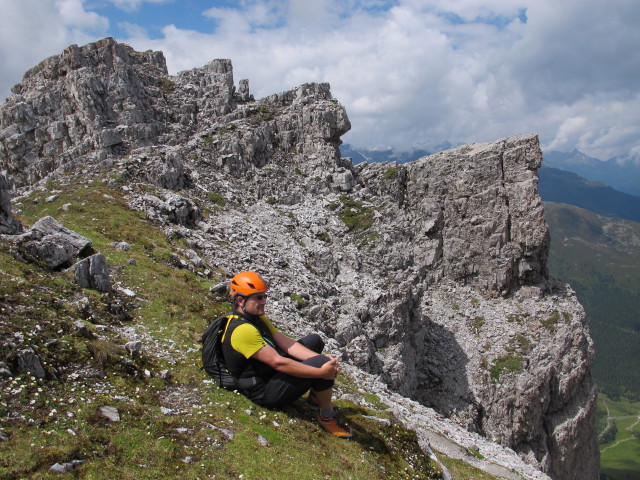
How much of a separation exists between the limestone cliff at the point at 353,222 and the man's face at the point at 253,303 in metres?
20.7

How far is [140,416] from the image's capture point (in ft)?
35.1

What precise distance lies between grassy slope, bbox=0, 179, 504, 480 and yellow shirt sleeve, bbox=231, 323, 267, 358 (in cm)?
208

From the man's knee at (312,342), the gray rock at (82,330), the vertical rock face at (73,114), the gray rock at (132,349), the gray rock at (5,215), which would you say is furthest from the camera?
the vertical rock face at (73,114)

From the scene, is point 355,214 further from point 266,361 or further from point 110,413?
point 110,413

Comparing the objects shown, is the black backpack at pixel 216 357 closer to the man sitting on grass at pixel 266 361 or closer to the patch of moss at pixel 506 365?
the man sitting on grass at pixel 266 361

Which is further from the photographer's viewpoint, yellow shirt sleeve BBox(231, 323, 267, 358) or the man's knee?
the man's knee

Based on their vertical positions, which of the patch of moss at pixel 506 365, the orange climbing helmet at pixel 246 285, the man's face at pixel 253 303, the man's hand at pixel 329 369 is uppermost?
the orange climbing helmet at pixel 246 285

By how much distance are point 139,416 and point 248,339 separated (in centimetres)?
341

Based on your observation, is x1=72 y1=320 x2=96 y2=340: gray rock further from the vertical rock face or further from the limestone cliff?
the vertical rock face

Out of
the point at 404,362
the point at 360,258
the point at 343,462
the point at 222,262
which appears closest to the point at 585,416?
the point at 404,362

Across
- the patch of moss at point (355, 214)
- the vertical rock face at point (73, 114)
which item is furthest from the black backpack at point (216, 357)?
the vertical rock face at point (73, 114)

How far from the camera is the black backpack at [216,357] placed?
1253 centimetres

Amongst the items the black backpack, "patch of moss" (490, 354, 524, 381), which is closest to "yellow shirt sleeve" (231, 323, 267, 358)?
the black backpack

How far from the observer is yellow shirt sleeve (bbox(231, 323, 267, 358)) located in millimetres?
Answer: 11359
